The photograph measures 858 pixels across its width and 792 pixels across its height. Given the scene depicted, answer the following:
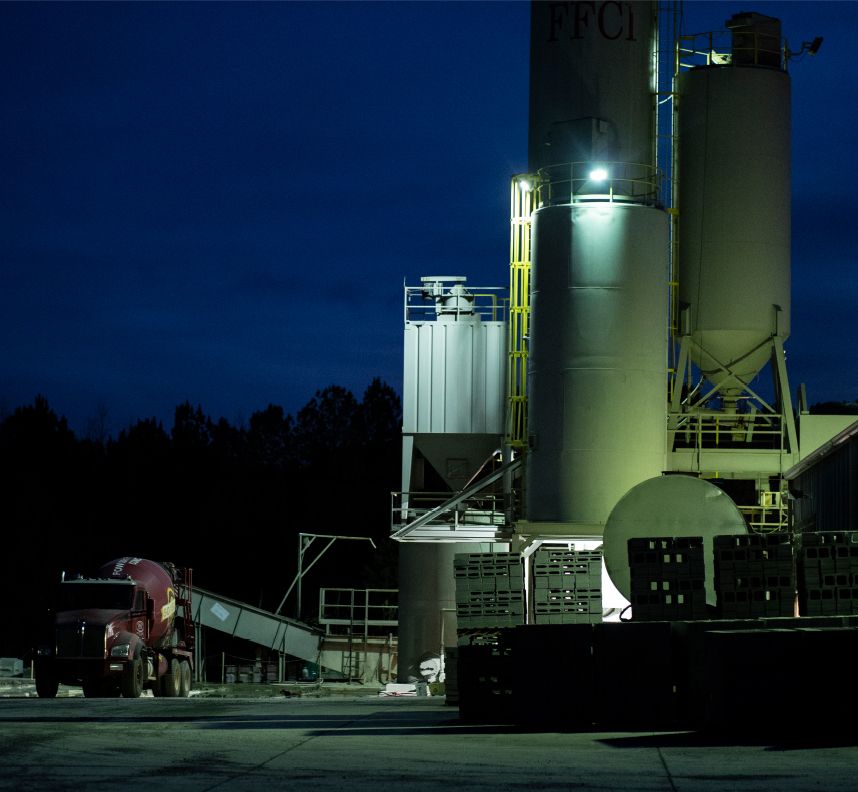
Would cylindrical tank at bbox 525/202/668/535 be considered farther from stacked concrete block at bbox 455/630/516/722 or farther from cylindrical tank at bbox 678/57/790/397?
stacked concrete block at bbox 455/630/516/722

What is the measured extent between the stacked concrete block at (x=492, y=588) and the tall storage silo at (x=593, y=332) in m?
10.4

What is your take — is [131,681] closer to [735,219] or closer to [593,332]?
[593,332]

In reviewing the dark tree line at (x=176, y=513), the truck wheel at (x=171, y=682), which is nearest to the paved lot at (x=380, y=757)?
the truck wheel at (x=171, y=682)

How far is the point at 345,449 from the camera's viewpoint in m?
111

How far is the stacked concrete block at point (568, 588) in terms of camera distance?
2138cm

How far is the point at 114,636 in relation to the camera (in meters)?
29.8

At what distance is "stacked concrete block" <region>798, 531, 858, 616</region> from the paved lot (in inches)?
124

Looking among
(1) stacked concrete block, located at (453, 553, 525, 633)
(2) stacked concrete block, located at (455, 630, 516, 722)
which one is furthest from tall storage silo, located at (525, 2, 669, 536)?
(2) stacked concrete block, located at (455, 630, 516, 722)

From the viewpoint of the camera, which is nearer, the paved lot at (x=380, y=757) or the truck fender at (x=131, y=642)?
the paved lot at (x=380, y=757)

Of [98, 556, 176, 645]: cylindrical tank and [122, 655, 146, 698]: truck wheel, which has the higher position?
[98, 556, 176, 645]: cylindrical tank

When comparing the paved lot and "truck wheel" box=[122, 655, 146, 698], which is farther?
"truck wheel" box=[122, 655, 146, 698]

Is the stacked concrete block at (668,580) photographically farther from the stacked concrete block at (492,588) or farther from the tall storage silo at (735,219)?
the tall storage silo at (735,219)

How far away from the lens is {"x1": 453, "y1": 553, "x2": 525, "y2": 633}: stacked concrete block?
838 inches

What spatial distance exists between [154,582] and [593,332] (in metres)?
10.5
